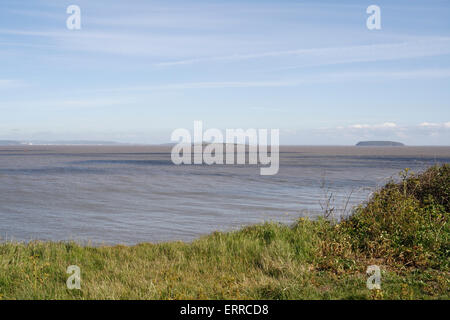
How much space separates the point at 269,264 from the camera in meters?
8.07

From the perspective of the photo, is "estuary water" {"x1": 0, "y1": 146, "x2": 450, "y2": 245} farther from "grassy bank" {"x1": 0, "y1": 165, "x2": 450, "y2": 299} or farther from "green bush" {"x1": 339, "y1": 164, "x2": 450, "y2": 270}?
"grassy bank" {"x1": 0, "y1": 165, "x2": 450, "y2": 299}

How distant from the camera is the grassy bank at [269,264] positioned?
6840 millimetres

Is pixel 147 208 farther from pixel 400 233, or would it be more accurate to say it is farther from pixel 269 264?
pixel 269 264

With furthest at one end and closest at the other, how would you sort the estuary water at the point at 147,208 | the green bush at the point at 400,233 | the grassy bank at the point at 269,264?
the estuary water at the point at 147,208
the green bush at the point at 400,233
the grassy bank at the point at 269,264

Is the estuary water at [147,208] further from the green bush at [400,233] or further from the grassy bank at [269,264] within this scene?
the grassy bank at [269,264]

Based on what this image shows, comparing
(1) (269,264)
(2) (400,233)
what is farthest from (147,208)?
(1) (269,264)

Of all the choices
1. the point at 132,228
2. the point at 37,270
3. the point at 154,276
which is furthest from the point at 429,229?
the point at 132,228

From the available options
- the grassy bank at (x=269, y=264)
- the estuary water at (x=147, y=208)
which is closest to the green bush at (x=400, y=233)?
the grassy bank at (x=269, y=264)

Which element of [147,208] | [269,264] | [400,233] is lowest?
[147,208]

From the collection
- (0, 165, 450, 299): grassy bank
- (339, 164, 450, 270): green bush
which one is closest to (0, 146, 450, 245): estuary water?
(339, 164, 450, 270): green bush

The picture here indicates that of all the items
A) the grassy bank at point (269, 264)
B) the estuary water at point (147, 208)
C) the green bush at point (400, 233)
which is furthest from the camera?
the estuary water at point (147, 208)

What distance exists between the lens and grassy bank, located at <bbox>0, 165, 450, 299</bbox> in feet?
22.4

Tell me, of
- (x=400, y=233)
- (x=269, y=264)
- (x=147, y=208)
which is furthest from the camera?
(x=147, y=208)
